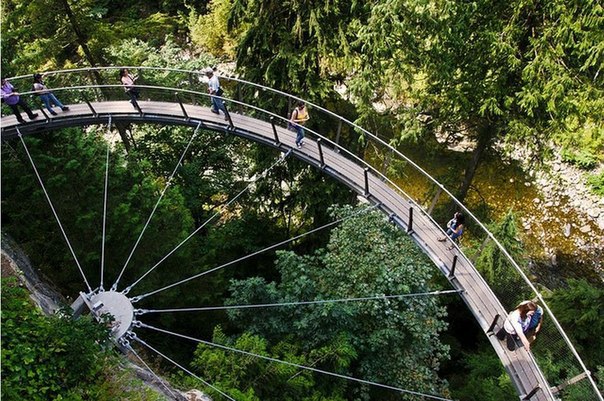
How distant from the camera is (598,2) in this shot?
1160 centimetres

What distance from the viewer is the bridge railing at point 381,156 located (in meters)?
8.76

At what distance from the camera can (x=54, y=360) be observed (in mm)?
7105

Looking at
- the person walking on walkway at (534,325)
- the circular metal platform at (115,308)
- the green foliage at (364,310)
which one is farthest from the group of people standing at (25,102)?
the person walking on walkway at (534,325)

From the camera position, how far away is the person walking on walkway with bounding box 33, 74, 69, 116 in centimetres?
1305

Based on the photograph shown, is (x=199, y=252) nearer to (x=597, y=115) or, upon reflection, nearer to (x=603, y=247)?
(x=597, y=115)

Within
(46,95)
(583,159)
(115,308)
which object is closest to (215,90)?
(46,95)

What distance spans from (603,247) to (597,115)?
942 cm

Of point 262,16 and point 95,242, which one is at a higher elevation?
point 262,16

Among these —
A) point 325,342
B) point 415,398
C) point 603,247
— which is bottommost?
point 415,398

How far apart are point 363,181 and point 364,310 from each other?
9.97ft

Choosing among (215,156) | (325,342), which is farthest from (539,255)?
(215,156)

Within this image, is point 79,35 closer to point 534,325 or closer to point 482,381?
point 534,325

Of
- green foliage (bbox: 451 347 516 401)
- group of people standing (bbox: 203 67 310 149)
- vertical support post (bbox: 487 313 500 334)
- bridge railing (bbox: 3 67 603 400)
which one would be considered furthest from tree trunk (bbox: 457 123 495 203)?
vertical support post (bbox: 487 313 500 334)

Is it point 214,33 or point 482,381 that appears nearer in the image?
point 482,381
